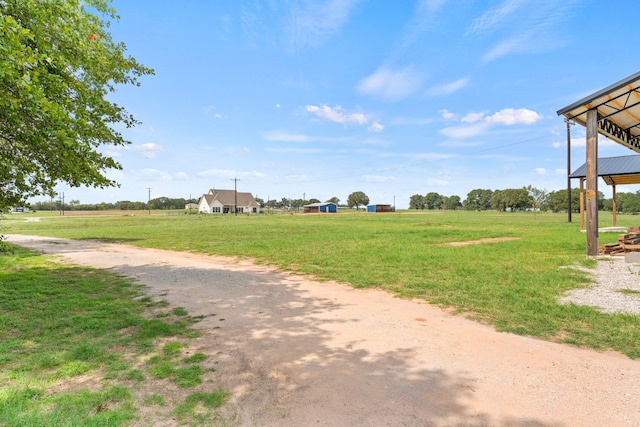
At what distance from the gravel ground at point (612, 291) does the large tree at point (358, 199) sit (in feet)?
455

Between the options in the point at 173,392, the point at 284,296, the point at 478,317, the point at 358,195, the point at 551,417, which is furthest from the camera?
the point at 358,195

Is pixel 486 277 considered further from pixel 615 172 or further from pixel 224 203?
pixel 224 203

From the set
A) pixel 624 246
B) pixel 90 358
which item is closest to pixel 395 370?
pixel 90 358

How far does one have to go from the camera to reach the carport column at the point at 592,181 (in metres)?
10.8

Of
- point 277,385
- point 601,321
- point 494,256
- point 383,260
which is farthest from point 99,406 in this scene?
point 494,256

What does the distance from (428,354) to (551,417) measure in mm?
1408

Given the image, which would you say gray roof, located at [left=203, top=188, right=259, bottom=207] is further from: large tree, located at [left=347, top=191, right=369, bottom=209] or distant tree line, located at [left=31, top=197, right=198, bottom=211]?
large tree, located at [left=347, top=191, right=369, bottom=209]

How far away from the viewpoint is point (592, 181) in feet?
35.6

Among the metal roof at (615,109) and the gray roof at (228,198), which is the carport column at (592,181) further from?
the gray roof at (228,198)

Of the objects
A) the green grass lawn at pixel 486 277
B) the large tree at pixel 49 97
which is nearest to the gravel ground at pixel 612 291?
the green grass lawn at pixel 486 277

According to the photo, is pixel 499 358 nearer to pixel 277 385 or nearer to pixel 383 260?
pixel 277 385

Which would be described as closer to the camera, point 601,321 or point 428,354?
point 428,354

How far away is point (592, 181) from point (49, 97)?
14.7 meters

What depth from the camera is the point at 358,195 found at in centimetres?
14800
